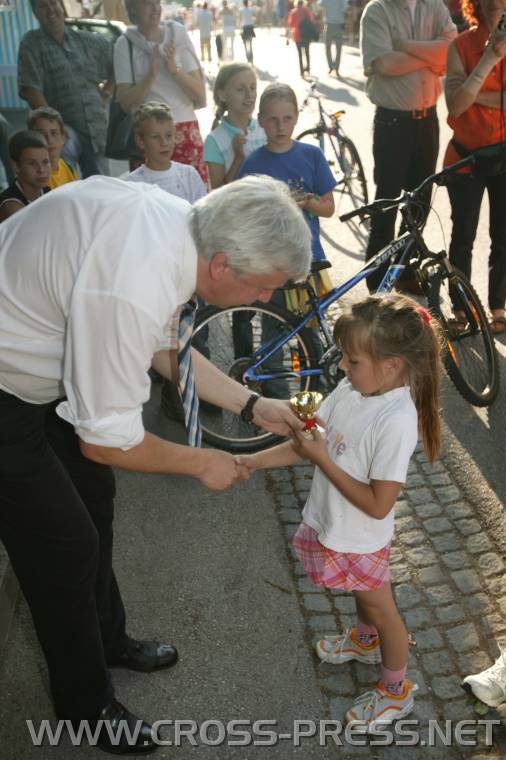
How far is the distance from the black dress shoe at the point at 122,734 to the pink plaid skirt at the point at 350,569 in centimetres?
84

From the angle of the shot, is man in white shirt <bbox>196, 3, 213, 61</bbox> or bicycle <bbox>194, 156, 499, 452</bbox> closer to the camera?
bicycle <bbox>194, 156, 499, 452</bbox>

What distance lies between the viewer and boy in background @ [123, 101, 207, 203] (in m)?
4.62

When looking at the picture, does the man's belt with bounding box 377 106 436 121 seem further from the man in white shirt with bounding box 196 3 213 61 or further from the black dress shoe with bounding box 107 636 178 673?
the man in white shirt with bounding box 196 3 213 61

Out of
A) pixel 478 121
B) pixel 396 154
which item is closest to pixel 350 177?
pixel 396 154

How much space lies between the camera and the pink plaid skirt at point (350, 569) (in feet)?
8.61

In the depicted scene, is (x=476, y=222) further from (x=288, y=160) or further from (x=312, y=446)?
(x=312, y=446)

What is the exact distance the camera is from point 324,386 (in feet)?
15.3

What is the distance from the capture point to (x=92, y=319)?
1960mm

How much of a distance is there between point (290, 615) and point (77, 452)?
1.33 meters

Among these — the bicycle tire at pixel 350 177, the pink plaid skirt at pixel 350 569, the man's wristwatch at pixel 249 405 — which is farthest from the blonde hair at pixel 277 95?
the bicycle tire at pixel 350 177

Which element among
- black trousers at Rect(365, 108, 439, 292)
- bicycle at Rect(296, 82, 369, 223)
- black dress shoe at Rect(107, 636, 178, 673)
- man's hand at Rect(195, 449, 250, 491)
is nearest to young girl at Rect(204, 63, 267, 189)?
black trousers at Rect(365, 108, 439, 292)

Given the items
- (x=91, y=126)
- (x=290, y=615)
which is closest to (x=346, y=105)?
(x=91, y=126)

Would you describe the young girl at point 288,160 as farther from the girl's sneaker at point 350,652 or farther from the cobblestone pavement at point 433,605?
the girl's sneaker at point 350,652

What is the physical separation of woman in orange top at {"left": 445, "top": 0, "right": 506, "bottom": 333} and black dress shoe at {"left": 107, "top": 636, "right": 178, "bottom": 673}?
3.08 metres
